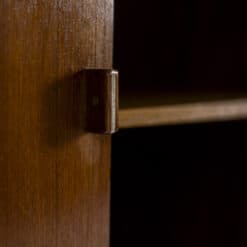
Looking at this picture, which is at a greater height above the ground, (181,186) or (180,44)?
(180,44)

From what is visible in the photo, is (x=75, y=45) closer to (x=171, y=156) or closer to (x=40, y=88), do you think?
(x=40, y=88)

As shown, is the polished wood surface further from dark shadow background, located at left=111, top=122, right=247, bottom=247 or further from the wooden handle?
dark shadow background, located at left=111, top=122, right=247, bottom=247

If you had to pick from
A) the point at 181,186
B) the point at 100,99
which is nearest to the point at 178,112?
the point at 100,99

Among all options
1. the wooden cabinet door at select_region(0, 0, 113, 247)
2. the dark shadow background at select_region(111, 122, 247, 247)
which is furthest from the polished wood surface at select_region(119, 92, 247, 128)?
the dark shadow background at select_region(111, 122, 247, 247)

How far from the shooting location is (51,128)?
298 mm

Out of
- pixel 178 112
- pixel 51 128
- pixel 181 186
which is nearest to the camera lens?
pixel 51 128

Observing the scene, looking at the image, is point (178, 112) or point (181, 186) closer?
point (178, 112)

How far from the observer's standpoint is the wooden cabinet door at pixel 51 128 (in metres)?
0.28

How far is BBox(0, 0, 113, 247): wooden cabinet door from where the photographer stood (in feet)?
0.90

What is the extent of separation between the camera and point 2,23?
10.5 inches

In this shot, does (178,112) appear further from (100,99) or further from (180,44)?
(180,44)

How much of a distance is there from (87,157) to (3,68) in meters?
0.09

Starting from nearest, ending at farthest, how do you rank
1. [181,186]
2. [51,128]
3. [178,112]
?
1. [51,128]
2. [178,112]
3. [181,186]

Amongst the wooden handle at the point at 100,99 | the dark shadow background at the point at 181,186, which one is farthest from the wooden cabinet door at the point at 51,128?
the dark shadow background at the point at 181,186
